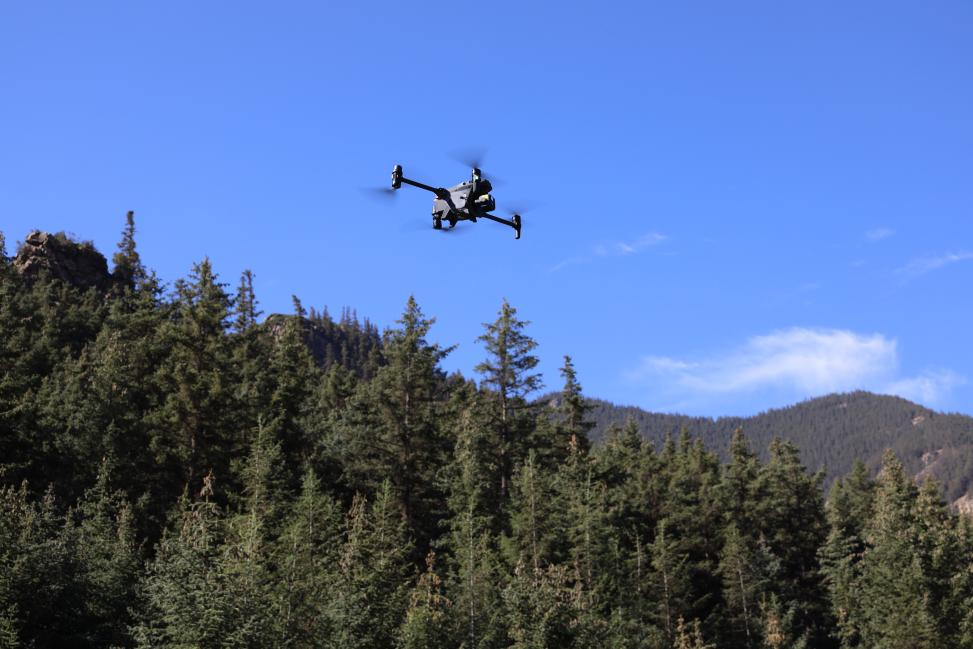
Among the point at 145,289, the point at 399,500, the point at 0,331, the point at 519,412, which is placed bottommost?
the point at 399,500

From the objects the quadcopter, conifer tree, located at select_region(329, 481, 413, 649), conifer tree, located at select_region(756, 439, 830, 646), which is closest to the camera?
the quadcopter

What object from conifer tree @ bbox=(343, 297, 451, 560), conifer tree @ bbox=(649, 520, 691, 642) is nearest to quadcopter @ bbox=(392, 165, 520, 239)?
conifer tree @ bbox=(343, 297, 451, 560)

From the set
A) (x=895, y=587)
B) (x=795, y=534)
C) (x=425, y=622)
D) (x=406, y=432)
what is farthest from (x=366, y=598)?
(x=795, y=534)

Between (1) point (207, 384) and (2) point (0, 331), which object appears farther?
(2) point (0, 331)

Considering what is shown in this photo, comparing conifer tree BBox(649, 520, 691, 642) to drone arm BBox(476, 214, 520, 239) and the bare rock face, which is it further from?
the bare rock face

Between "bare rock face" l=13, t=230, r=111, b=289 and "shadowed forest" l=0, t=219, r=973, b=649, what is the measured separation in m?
17.4

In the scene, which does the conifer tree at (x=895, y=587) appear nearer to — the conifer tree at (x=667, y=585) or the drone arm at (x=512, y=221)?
the conifer tree at (x=667, y=585)

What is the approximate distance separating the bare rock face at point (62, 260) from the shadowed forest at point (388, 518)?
17.4 meters

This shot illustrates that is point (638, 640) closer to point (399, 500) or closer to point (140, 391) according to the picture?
point (399, 500)

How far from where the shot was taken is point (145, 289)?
263ft

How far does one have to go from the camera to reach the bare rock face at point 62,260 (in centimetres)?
9906

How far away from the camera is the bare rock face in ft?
325

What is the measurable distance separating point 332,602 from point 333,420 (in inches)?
1305

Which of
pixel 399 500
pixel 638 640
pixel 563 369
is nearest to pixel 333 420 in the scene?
pixel 399 500
